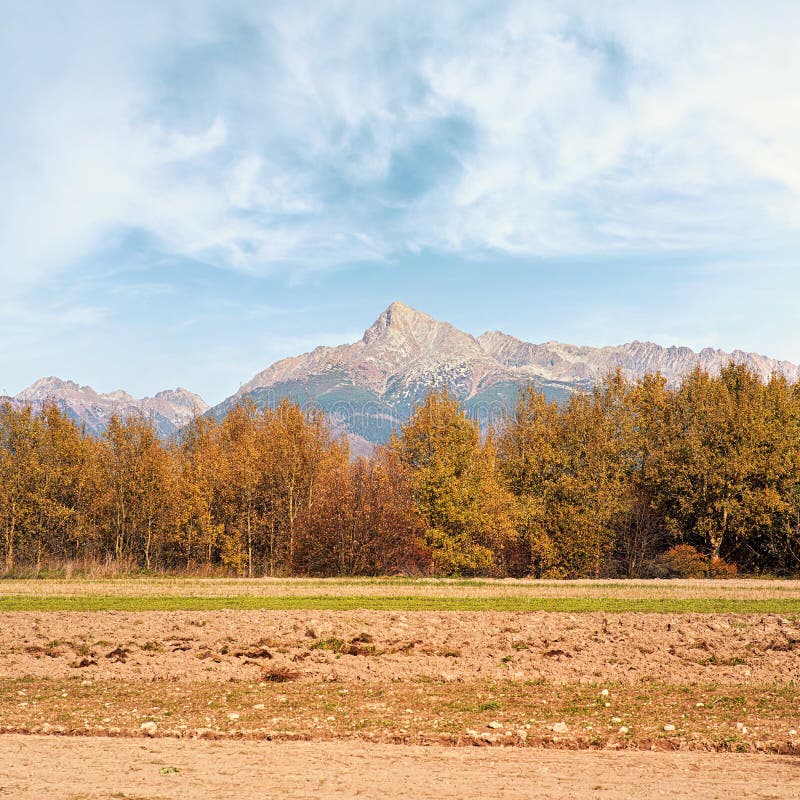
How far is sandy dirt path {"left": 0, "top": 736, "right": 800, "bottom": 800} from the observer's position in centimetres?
1108

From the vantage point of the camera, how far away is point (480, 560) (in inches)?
2200

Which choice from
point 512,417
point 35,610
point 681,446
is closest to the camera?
point 35,610

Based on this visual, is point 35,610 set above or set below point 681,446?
below

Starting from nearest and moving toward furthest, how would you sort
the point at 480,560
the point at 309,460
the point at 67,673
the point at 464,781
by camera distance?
1. the point at 464,781
2. the point at 67,673
3. the point at 480,560
4. the point at 309,460

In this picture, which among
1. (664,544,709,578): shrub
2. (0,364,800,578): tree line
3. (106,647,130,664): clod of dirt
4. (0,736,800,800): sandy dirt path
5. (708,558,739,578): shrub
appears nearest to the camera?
(0,736,800,800): sandy dirt path

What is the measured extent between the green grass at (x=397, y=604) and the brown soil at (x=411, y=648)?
3.44 m

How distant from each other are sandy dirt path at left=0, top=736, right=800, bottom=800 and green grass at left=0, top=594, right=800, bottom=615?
17.3m

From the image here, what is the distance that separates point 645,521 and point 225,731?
5384cm

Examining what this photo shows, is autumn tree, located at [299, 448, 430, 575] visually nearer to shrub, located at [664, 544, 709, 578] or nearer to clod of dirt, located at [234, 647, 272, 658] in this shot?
shrub, located at [664, 544, 709, 578]

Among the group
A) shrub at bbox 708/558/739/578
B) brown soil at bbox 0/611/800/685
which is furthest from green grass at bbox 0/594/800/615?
shrub at bbox 708/558/739/578

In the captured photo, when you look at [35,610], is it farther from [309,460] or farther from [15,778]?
[309,460]

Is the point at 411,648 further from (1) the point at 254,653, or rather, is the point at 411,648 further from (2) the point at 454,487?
(2) the point at 454,487

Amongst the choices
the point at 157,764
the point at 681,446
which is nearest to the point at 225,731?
the point at 157,764

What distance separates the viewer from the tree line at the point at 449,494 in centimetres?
5831
